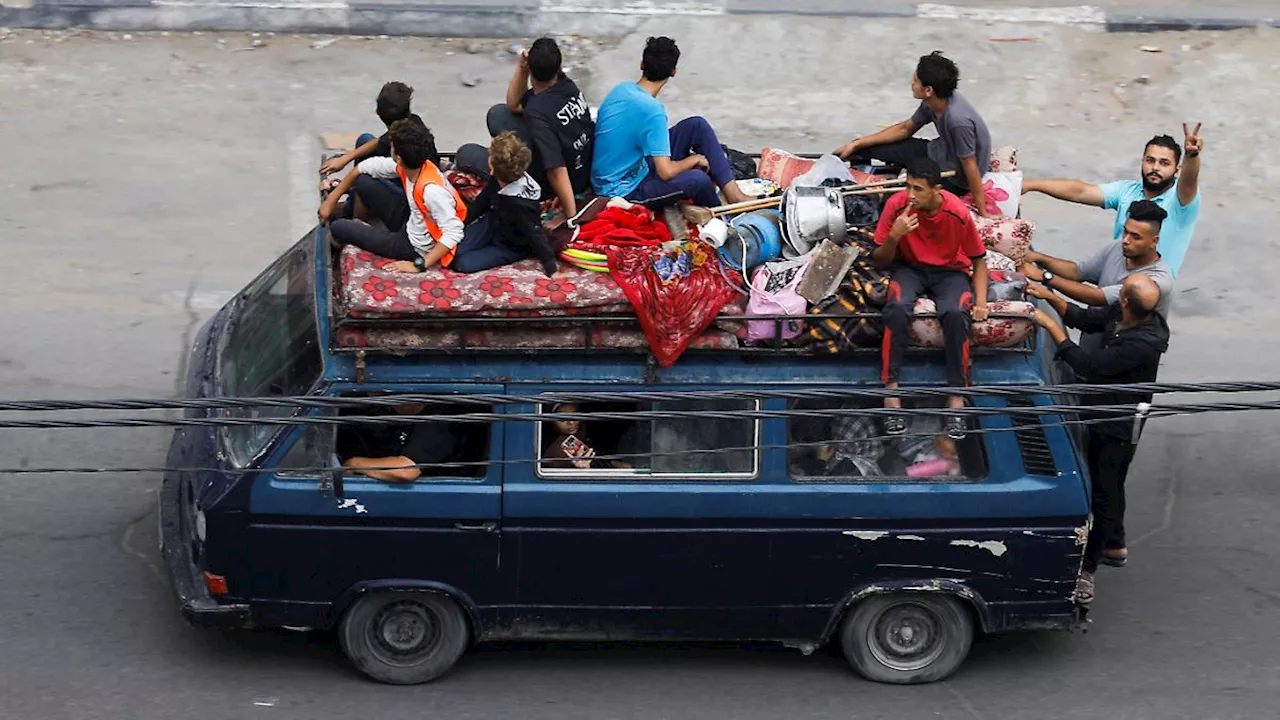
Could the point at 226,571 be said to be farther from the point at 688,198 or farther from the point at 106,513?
the point at 688,198

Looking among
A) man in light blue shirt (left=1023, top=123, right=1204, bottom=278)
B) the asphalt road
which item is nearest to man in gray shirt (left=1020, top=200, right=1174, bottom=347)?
man in light blue shirt (left=1023, top=123, right=1204, bottom=278)

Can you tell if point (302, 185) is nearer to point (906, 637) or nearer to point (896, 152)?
point (896, 152)

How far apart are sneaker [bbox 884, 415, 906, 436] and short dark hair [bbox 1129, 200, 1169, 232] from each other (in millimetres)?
1730

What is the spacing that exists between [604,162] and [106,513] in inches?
138

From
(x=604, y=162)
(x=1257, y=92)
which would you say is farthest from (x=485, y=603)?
(x=1257, y=92)

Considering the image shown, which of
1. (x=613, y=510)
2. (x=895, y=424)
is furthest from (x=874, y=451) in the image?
(x=613, y=510)

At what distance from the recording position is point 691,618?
8.03 meters

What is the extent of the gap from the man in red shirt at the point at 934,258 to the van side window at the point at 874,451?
8 centimetres

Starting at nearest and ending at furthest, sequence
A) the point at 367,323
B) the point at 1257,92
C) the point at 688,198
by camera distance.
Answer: the point at 367,323
the point at 688,198
the point at 1257,92

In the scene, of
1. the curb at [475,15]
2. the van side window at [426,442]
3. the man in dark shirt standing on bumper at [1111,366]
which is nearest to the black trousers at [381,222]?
the van side window at [426,442]

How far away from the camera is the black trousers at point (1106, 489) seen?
8.55 m

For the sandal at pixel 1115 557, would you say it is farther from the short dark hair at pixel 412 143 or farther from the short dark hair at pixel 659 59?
the short dark hair at pixel 412 143

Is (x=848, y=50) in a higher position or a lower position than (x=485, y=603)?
higher

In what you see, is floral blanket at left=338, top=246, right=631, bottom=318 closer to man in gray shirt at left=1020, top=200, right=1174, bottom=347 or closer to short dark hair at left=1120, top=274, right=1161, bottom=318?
man in gray shirt at left=1020, top=200, right=1174, bottom=347
